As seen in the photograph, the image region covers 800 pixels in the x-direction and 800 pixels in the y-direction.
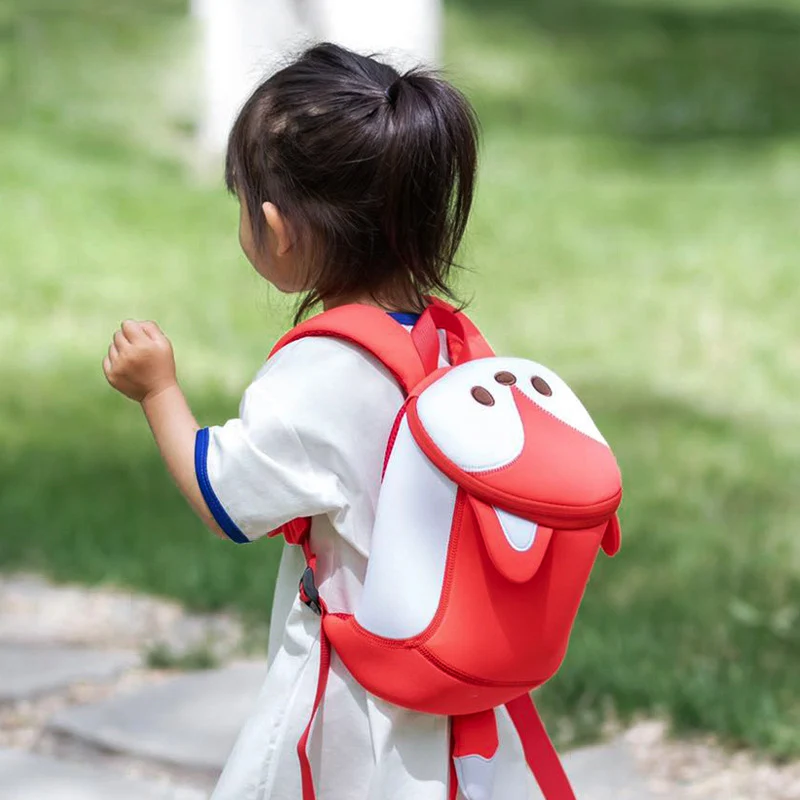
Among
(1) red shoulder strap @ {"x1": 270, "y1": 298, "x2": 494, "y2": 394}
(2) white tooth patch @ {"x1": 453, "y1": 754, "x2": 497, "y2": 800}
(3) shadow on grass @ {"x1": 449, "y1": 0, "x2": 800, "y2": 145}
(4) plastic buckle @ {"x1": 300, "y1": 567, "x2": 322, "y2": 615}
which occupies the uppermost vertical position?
(1) red shoulder strap @ {"x1": 270, "y1": 298, "x2": 494, "y2": 394}

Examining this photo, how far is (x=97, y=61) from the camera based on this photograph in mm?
11906

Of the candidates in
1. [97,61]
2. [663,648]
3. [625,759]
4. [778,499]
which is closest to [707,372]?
[778,499]

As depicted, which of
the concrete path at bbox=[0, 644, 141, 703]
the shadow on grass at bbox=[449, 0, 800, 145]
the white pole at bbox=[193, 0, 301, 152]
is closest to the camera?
the concrete path at bbox=[0, 644, 141, 703]

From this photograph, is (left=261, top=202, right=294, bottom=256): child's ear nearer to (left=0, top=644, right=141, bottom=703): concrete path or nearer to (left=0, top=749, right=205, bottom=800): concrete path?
(left=0, top=749, right=205, bottom=800): concrete path

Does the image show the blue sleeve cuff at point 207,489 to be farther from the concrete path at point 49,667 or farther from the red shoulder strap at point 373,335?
the concrete path at point 49,667

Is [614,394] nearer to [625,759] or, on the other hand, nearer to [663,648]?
[663,648]

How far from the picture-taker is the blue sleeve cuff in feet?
6.70

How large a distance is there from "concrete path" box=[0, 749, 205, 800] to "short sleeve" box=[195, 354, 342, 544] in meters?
1.27

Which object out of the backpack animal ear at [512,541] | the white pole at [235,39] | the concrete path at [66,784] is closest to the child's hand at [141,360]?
the backpack animal ear at [512,541]

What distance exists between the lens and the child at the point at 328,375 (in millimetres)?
2051

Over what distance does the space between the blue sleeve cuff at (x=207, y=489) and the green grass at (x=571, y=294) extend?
74 cm

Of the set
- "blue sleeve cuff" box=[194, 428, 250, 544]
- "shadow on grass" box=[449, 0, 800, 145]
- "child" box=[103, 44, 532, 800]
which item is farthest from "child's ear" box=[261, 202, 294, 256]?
"shadow on grass" box=[449, 0, 800, 145]

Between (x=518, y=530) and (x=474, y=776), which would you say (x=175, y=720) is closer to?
(x=474, y=776)

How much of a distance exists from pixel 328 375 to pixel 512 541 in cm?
32
